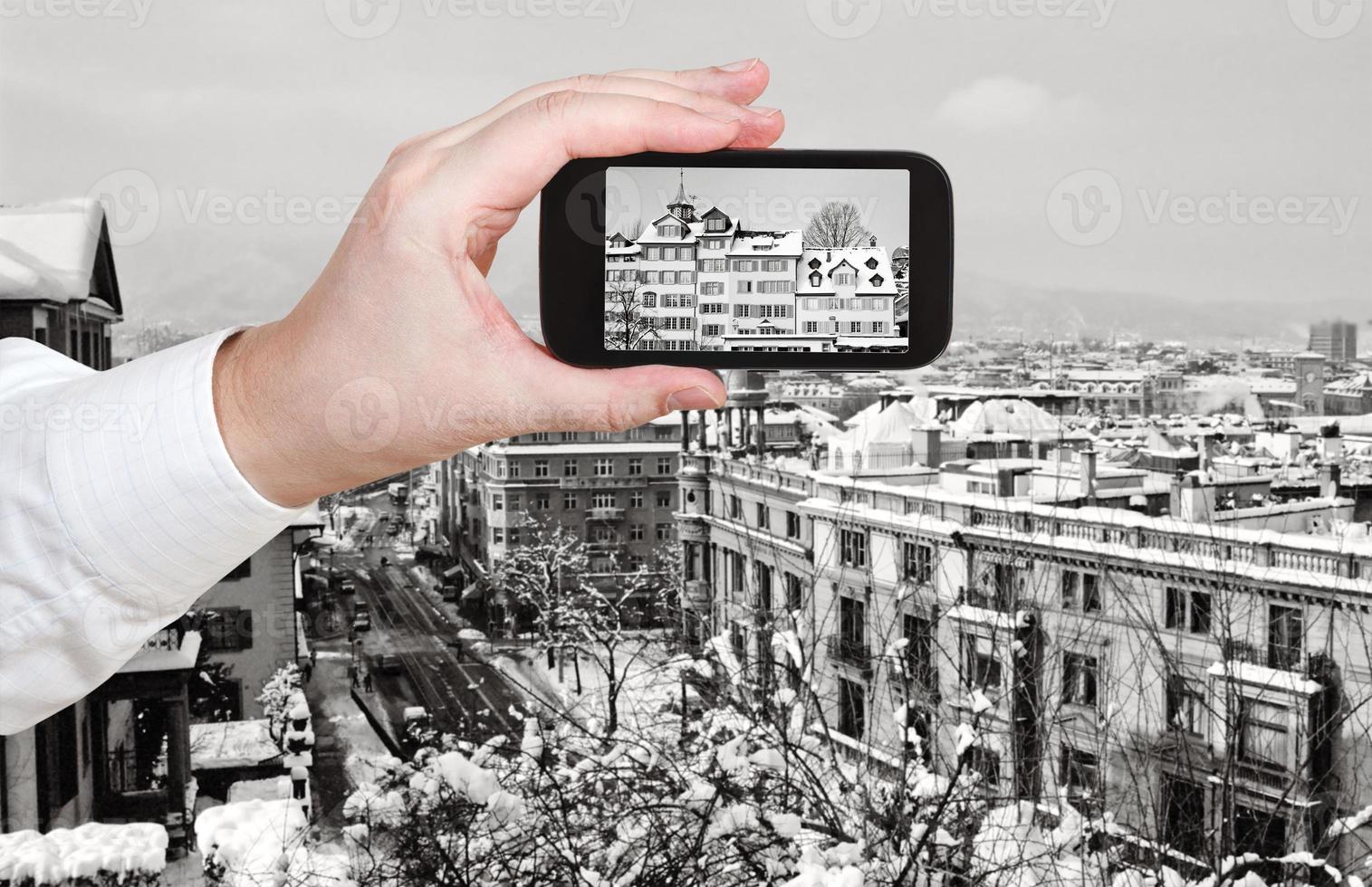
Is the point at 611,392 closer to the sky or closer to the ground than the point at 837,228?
closer to the ground

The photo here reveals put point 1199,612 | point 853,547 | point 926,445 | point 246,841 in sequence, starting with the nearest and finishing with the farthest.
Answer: point 246,841 → point 1199,612 → point 853,547 → point 926,445

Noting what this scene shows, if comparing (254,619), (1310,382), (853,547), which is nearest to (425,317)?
(853,547)

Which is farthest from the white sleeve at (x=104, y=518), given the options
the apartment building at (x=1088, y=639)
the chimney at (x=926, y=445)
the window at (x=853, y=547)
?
the chimney at (x=926, y=445)

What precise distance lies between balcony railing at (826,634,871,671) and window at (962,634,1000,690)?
16.4 inches

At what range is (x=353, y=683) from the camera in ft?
18.9

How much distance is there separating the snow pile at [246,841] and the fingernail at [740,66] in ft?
7.45

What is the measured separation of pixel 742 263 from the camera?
0.73 m

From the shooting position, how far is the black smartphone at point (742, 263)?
0.64m

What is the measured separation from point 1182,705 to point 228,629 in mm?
4312

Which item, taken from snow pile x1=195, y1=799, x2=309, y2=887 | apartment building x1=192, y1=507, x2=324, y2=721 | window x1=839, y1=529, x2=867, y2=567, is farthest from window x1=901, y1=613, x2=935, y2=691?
apartment building x1=192, y1=507, x2=324, y2=721

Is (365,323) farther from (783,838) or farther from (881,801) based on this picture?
(881,801)

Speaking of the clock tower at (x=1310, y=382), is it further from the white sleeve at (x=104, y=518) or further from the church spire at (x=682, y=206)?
the white sleeve at (x=104, y=518)

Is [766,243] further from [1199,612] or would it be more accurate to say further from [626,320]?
[1199,612]

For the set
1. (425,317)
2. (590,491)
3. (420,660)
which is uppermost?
(425,317)
